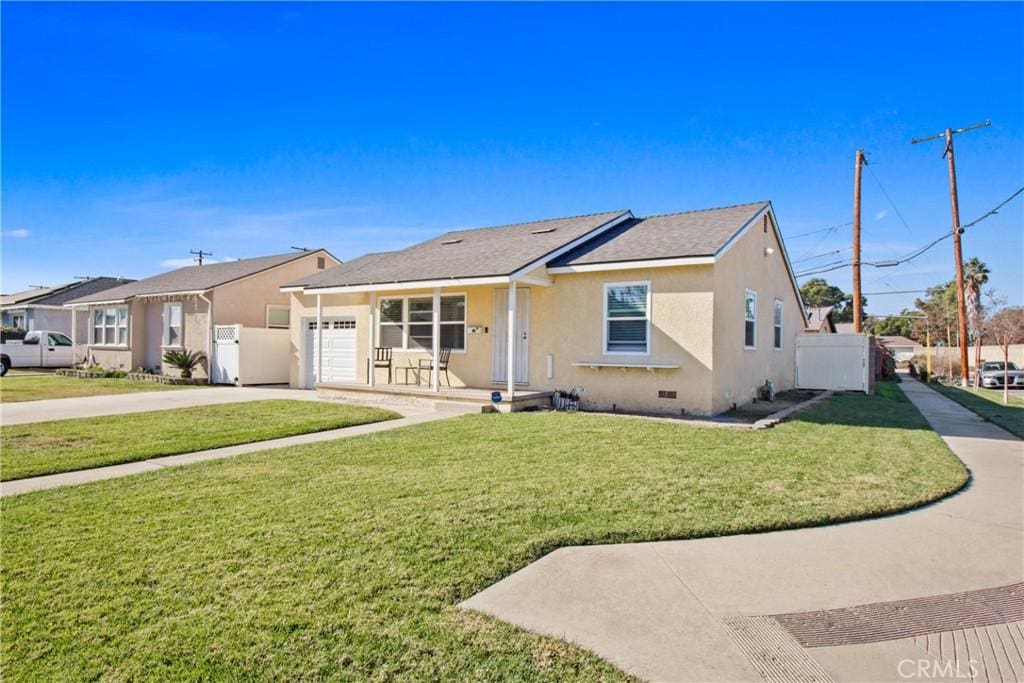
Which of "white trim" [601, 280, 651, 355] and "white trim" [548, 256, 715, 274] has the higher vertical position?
"white trim" [548, 256, 715, 274]

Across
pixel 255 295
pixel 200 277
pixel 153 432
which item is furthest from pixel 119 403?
pixel 200 277

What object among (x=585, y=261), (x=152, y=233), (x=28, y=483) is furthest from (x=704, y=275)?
(x=152, y=233)

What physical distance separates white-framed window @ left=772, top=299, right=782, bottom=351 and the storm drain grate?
1400 cm

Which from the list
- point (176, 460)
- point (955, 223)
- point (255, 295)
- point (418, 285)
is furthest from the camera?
point (955, 223)

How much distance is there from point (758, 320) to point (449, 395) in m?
8.26

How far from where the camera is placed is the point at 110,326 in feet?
83.7

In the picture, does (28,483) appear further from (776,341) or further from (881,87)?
(881,87)

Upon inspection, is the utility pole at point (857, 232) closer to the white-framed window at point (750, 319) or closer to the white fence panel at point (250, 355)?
the white-framed window at point (750, 319)

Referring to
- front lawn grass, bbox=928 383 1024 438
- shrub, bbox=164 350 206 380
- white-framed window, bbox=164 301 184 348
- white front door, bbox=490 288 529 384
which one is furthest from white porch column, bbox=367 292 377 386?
front lawn grass, bbox=928 383 1024 438

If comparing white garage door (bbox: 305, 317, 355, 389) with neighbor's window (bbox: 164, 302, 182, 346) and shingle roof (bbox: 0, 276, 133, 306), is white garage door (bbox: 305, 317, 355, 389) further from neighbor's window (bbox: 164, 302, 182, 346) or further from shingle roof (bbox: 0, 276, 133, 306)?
shingle roof (bbox: 0, 276, 133, 306)

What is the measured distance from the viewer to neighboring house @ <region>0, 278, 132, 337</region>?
109ft

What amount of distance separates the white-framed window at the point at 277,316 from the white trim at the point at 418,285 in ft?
21.7

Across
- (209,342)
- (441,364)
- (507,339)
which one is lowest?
(441,364)

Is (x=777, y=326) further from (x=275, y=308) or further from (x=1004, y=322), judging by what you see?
(x=1004, y=322)
